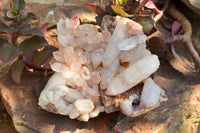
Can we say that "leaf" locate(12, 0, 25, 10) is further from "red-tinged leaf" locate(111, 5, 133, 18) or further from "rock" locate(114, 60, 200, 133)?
"rock" locate(114, 60, 200, 133)

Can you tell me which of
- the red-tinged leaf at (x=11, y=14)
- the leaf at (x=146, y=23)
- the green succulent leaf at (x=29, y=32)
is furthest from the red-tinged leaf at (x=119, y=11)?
the red-tinged leaf at (x=11, y=14)

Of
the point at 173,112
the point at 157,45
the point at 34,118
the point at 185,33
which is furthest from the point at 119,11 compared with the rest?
the point at 34,118

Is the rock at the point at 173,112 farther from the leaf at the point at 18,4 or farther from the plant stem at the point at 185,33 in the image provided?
the leaf at the point at 18,4

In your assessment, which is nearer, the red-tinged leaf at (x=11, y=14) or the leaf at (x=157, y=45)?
the red-tinged leaf at (x=11, y=14)

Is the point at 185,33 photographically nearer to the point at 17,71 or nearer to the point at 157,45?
the point at 157,45

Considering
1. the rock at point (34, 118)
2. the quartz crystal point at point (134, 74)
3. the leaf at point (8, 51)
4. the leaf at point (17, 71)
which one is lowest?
the rock at point (34, 118)

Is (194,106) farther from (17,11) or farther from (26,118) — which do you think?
(17,11)

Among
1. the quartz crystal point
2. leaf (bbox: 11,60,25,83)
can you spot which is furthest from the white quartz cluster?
leaf (bbox: 11,60,25,83)
